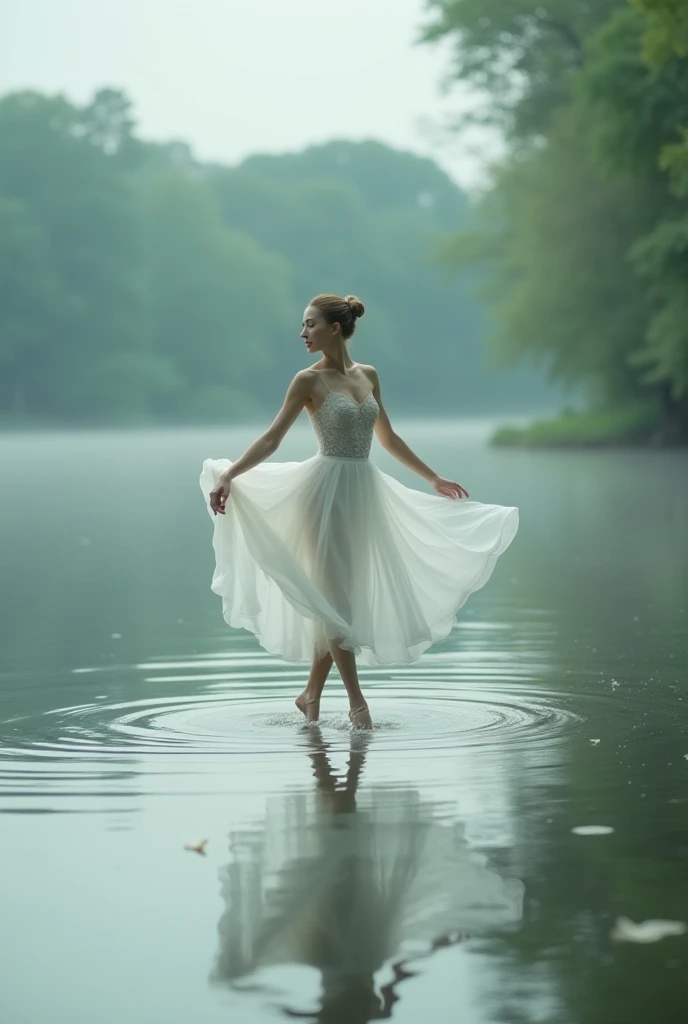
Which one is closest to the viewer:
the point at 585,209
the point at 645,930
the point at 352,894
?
the point at 645,930

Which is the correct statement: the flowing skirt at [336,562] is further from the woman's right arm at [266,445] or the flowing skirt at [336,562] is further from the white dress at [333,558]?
the woman's right arm at [266,445]

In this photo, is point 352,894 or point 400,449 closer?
point 352,894

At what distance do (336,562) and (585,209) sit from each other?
40.9 metres

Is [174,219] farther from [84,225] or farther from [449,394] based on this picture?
[449,394]

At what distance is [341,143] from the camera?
158 m

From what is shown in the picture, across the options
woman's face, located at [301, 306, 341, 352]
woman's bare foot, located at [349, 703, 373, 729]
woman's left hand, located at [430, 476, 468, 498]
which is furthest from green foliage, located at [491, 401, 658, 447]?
woman's bare foot, located at [349, 703, 373, 729]

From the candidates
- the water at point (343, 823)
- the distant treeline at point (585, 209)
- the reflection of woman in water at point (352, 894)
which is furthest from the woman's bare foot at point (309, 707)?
the distant treeline at point (585, 209)

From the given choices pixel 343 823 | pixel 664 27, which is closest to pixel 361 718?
pixel 343 823

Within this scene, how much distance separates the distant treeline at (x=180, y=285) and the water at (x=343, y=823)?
64194mm

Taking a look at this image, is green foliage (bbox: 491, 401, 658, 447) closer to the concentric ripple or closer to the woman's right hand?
the concentric ripple

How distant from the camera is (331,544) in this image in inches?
329

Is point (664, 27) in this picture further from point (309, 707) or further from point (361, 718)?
point (361, 718)

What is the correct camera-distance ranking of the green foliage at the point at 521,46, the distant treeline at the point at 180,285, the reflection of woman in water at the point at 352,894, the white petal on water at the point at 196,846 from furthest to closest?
the distant treeline at the point at 180,285
the green foliage at the point at 521,46
the white petal on water at the point at 196,846
the reflection of woman in water at the point at 352,894

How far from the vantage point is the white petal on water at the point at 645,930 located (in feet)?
15.2
